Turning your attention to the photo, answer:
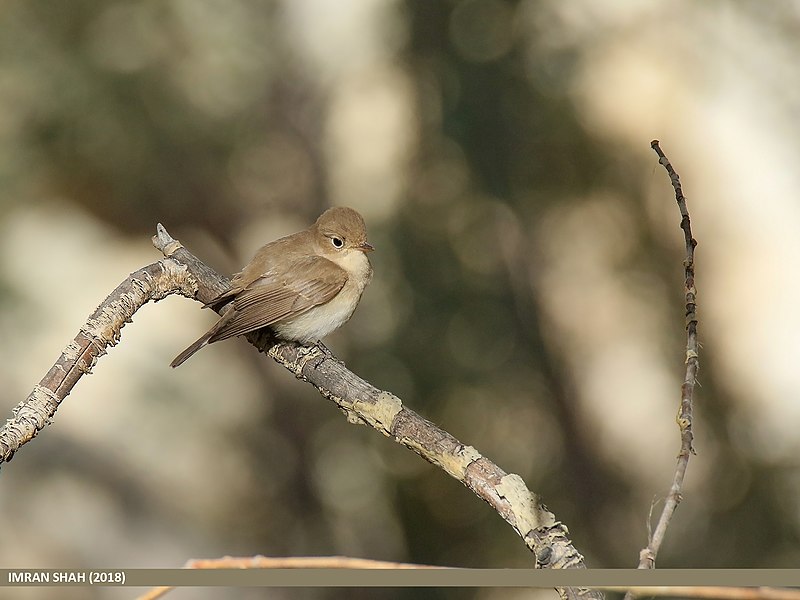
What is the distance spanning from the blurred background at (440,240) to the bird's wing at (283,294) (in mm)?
832

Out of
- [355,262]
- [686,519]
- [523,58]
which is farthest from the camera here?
[523,58]

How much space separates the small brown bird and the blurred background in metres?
0.76

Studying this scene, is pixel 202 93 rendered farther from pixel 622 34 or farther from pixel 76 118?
pixel 622 34

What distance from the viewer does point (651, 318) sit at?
306cm

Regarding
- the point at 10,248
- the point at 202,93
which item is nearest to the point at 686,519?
the point at 202,93

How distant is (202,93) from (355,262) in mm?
1318

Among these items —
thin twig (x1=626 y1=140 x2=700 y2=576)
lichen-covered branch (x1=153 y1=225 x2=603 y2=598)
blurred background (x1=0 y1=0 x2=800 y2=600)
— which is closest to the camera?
thin twig (x1=626 y1=140 x2=700 y2=576)

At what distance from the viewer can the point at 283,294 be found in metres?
2.06

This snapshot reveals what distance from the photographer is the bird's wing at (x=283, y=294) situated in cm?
191

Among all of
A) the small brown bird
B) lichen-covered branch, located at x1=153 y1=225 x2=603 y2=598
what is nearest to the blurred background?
the small brown bird

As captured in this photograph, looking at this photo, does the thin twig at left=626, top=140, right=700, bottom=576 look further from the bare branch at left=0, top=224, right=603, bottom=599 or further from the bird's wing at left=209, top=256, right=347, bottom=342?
the bird's wing at left=209, top=256, right=347, bottom=342

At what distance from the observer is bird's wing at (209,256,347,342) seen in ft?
6.25

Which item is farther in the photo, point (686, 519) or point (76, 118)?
point (76, 118)

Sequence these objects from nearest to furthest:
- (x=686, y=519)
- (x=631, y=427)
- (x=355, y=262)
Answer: (x=355, y=262), (x=686, y=519), (x=631, y=427)
